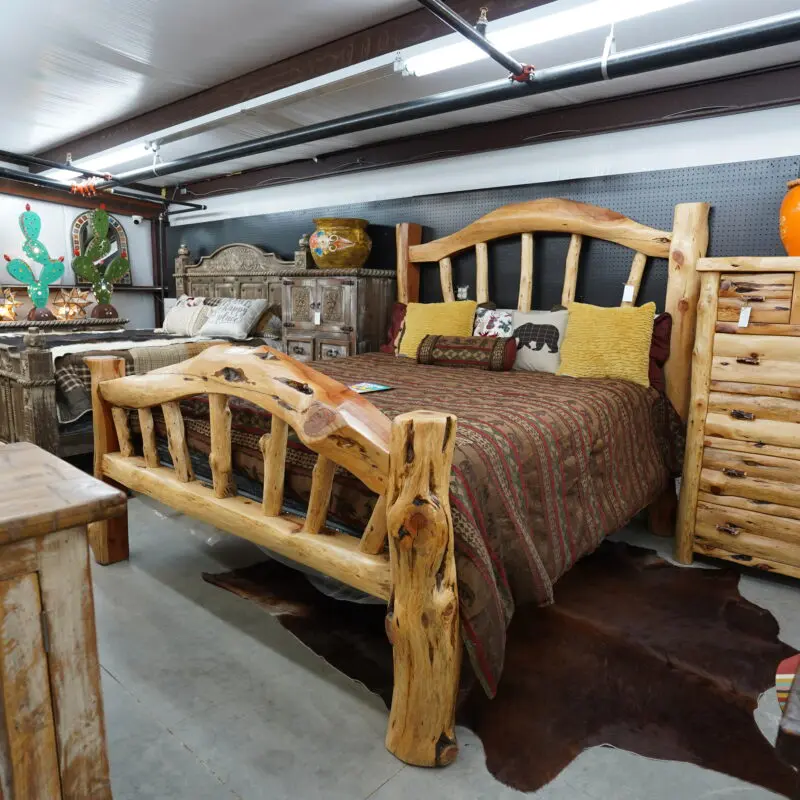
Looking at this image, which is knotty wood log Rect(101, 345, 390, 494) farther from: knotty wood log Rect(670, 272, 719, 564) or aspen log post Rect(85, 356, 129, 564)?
knotty wood log Rect(670, 272, 719, 564)

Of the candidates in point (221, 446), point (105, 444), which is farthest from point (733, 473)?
point (105, 444)

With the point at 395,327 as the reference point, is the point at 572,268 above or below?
above

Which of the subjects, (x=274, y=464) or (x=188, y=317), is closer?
(x=274, y=464)

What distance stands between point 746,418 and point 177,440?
2.03m

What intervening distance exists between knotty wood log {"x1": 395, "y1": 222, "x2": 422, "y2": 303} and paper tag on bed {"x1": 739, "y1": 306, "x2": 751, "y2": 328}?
210 cm

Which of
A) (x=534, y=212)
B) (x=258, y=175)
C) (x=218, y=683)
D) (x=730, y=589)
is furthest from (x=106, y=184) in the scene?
(x=730, y=589)

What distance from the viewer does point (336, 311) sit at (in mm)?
3949

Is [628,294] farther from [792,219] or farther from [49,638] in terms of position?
[49,638]

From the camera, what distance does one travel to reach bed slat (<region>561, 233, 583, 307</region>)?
10.3ft

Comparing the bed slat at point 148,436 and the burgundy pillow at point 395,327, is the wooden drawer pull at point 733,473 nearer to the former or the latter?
the burgundy pillow at point 395,327

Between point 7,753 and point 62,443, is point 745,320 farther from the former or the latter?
point 62,443

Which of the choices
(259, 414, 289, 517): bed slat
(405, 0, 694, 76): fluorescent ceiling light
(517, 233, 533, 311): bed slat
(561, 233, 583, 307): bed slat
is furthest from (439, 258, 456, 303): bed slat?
(259, 414, 289, 517): bed slat

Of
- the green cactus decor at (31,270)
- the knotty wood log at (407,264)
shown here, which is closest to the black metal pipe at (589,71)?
the knotty wood log at (407,264)

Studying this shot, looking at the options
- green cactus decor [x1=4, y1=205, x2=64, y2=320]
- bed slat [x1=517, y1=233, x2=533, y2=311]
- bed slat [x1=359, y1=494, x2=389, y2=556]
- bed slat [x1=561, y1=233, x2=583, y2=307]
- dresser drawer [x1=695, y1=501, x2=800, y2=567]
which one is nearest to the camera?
bed slat [x1=359, y1=494, x2=389, y2=556]
